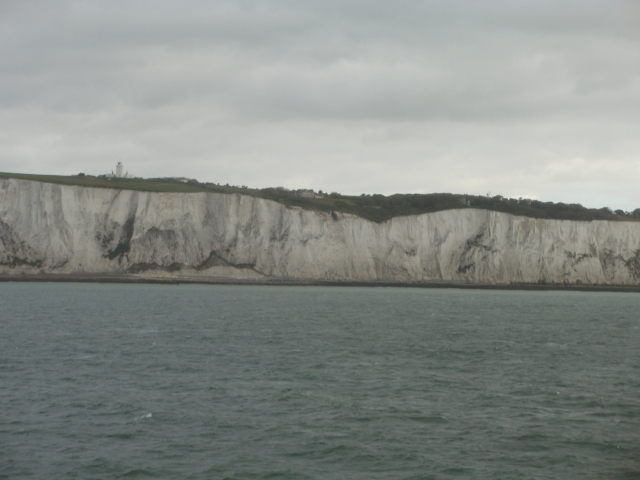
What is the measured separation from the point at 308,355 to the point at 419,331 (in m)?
10.4

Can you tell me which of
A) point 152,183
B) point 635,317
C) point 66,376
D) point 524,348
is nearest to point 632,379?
point 524,348

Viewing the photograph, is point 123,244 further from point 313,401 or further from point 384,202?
point 313,401

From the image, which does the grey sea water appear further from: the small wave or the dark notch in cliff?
the dark notch in cliff

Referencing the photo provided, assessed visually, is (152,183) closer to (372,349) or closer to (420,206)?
(420,206)

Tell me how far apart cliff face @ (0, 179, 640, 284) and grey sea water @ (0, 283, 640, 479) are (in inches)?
1655

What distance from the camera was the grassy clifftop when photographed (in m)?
82.0

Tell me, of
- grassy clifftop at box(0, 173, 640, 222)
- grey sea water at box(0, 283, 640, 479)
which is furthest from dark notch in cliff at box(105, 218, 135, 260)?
grey sea water at box(0, 283, 640, 479)

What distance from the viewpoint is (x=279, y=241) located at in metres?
80.1

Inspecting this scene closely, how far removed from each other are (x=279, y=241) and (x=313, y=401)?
62945 millimetres

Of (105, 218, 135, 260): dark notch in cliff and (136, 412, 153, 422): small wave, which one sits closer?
(136, 412, 153, 422): small wave

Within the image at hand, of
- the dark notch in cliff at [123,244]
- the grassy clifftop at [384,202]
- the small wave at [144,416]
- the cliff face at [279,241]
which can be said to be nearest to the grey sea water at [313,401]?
the small wave at [144,416]

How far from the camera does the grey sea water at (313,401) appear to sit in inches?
512

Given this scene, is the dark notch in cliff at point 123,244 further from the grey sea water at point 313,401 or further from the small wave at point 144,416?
the small wave at point 144,416

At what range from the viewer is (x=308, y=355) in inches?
979
